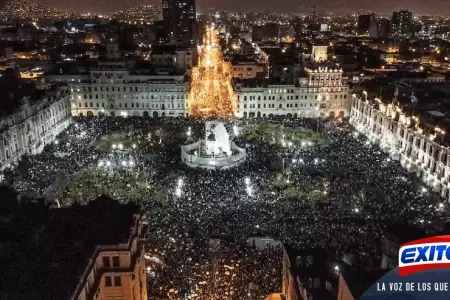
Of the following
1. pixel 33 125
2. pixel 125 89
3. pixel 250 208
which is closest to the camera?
pixel 250 208

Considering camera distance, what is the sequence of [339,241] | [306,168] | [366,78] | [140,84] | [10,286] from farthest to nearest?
1. [366,78]
2. [140,84]
3. [306,168]
4. [339,241]
5. [10,286]

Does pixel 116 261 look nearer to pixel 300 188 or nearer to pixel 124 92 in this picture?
pixel 300 188

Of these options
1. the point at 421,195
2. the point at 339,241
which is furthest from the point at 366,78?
the point at 339,241

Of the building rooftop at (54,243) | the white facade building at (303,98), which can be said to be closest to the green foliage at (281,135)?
the white facade building at (303,98)

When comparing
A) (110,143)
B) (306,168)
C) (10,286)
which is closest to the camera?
(10,286)

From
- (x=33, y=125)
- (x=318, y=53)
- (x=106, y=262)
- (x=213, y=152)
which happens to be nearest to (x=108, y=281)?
(x=106, y=262)

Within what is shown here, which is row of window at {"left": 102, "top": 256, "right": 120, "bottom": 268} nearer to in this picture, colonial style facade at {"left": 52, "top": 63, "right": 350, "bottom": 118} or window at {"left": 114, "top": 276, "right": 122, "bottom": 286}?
window at {"left": 114, "top": 276, "right": 122, "bottom": 286}

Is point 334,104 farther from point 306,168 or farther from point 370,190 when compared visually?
point 370,190
